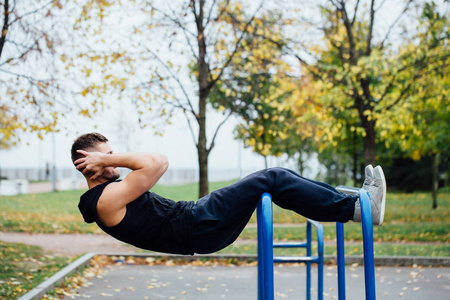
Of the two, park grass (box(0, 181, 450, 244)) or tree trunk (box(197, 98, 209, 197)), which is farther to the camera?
park grass (box(0, 181, 450, 244))

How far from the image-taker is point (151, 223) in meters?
3.02

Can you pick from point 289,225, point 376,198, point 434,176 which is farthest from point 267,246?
point 434,176

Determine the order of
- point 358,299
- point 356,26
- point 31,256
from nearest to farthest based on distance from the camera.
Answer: point 358,299, point 31,256, point 356,26

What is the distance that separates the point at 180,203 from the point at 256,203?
21.3 inches

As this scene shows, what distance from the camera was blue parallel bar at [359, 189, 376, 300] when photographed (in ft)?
8.33

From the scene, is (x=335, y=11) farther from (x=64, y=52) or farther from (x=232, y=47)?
(x=64, y=52)

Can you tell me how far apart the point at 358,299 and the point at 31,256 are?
4.86 metres

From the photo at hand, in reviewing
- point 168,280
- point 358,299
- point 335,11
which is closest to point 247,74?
point 335,11

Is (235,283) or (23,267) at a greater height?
(23,267)

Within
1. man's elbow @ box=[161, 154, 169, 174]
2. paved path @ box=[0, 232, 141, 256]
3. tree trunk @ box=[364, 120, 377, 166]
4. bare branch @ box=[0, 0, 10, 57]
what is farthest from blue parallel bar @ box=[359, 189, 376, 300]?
tree trunk @ box=[364, 120, 377, 166]

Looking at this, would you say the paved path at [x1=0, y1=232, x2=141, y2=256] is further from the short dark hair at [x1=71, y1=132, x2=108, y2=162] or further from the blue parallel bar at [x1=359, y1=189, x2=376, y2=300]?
the blue parallel bar at [x1=359, y1=189, x2=376, y2=300]

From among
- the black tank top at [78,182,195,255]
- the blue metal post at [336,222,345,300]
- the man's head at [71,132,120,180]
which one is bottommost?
the blue metal post at [336,222,345,300]

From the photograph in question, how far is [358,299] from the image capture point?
17.0 ft

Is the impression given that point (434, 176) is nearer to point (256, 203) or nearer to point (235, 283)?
point (235, 283)
